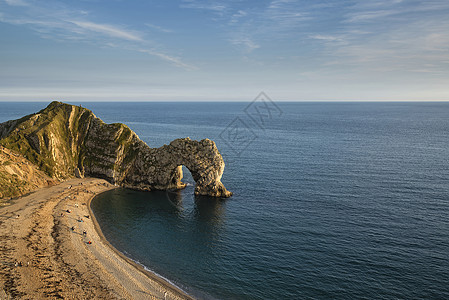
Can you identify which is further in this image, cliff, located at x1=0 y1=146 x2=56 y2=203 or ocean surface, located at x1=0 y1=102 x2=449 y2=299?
cliff, located at x1=0 y1=146 x2=56 y2=203

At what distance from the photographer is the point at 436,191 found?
81.8 metres

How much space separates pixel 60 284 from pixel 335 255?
45.9 m

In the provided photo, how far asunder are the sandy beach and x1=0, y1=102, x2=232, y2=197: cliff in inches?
903

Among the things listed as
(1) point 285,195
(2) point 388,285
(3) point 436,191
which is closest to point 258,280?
(2) point 388,285

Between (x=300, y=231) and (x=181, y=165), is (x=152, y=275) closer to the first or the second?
(x=300, y=231)

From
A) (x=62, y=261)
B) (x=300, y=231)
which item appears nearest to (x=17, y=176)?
(x=62, y=261)

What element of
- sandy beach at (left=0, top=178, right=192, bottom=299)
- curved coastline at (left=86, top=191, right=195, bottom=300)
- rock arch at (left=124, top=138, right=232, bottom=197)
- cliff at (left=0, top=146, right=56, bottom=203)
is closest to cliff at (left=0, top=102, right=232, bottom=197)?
rock arch at (left=124, top=138, right=232, bottom=197)

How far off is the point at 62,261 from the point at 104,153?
177ft

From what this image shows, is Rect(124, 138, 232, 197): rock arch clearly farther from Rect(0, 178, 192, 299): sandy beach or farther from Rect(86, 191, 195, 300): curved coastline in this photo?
Rect(86, 191, 195, 300): curved coastline

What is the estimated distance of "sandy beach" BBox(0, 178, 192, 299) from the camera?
Answer: 138 feet

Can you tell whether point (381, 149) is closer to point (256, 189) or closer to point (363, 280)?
point (256, 189)

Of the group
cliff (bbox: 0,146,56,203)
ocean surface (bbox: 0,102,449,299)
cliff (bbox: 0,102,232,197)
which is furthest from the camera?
cliff (bbox: 0,102,232,197)

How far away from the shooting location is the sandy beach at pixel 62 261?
138 feet

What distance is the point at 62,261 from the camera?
163 feet
